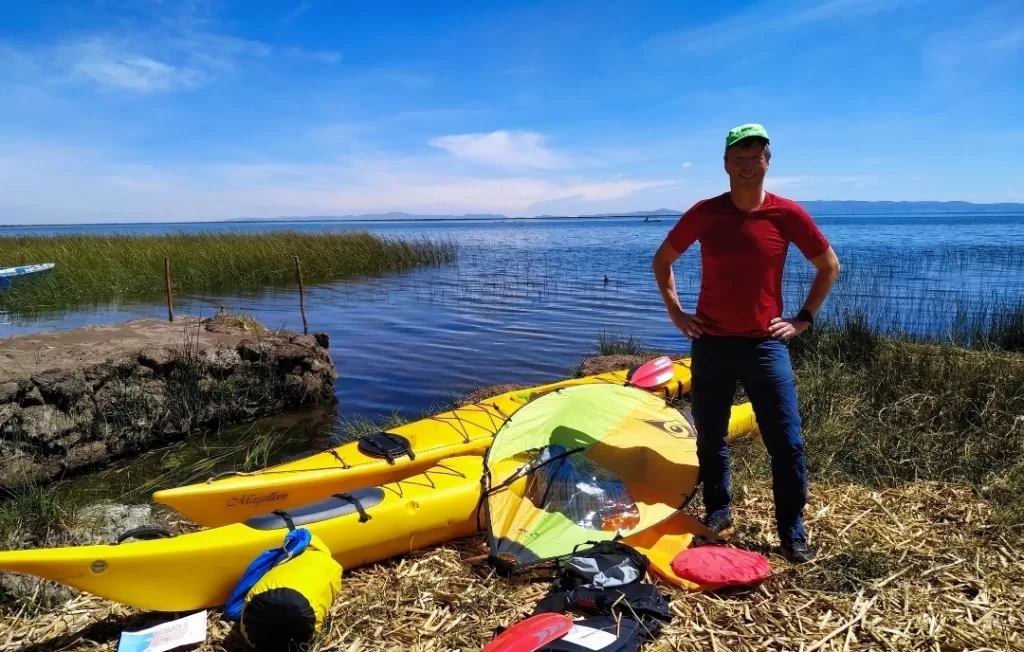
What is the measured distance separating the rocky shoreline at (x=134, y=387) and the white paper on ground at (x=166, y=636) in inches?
135

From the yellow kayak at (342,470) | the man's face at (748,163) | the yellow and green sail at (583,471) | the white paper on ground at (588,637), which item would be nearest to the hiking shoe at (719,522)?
the yellow and green sail at (583,471)

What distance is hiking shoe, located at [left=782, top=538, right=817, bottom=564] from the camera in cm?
339

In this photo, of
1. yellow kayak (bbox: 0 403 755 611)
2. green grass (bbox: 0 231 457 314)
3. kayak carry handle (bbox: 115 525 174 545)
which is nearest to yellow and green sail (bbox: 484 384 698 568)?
yellow kayak (bbox: 0 403 755 611)

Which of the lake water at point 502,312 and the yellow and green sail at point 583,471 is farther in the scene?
the lake water at point 502,312

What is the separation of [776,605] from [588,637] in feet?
3.29

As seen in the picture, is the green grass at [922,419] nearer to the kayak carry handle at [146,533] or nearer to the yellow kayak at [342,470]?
the yellow kayak at [342,470]

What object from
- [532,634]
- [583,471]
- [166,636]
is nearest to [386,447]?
[583,471]

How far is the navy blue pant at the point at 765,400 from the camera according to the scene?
3357 mm

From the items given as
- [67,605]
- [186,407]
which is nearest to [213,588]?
[67,605]

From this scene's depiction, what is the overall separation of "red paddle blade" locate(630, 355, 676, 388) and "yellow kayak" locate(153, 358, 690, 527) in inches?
43.9

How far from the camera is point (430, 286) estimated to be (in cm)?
2084

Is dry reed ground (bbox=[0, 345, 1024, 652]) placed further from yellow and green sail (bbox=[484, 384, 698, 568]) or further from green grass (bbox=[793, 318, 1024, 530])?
green grass (bbox=[793, 318, 1024, 530])

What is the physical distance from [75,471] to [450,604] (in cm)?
545

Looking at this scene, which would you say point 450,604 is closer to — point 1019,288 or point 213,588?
point 213,588
